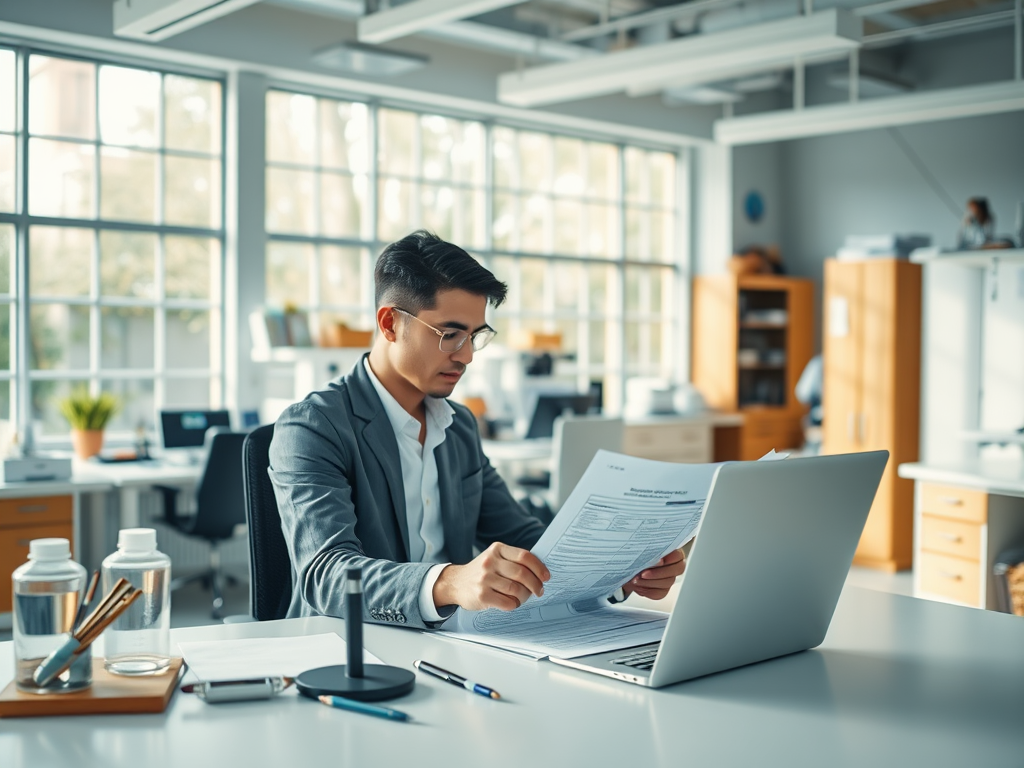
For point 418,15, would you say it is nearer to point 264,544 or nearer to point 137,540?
point 264,544

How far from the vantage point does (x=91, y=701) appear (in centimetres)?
114

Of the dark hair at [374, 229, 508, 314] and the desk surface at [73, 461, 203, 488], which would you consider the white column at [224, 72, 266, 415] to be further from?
the dark hair at [374, 229, 508, 314]

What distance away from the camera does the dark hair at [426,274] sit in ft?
6.24

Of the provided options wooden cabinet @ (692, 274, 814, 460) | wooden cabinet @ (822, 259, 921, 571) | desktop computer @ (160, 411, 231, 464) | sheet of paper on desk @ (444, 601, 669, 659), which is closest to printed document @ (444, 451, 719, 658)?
sheet of paper on desk @ (444, 601, 669, 659)

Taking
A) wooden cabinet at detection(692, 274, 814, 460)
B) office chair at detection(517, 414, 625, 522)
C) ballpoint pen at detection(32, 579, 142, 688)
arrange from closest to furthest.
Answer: ballpoint pen at detection(32, 579, 142, 688) → office chair at detection(517, 414, 625, 522) → wooden cabinet at detection(692, 274, 814, 460)

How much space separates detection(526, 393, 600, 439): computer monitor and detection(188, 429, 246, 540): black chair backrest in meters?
1.98

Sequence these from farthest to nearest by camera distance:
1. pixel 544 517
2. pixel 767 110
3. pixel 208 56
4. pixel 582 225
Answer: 1. pixel 767 110
2. pixel 582 225
3. pixel 208 56
4. pixel 544 517

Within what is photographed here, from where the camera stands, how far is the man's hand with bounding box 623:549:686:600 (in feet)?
5.43

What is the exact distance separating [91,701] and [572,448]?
11.6 feet

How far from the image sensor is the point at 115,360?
5738 millimetres

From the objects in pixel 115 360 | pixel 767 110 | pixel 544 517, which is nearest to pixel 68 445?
pixel 115 360

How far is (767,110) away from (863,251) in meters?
2.43

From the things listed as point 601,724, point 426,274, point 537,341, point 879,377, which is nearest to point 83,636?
point 601,724

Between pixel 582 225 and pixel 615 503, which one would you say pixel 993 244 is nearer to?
pixel 582 225
